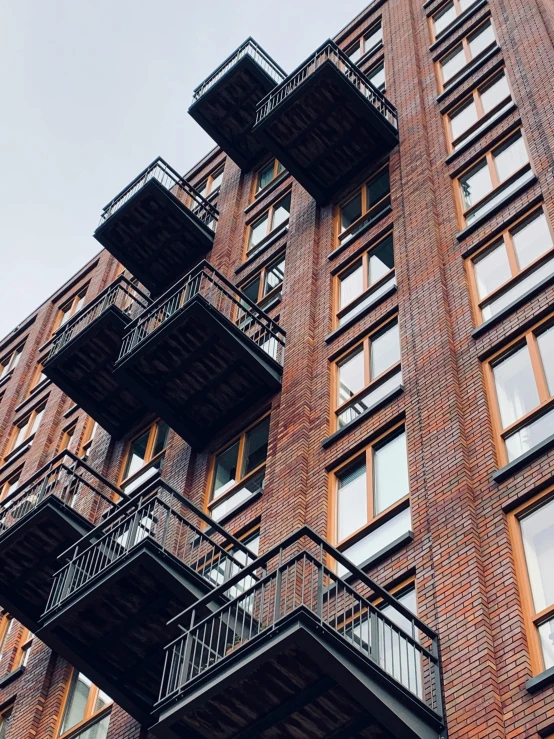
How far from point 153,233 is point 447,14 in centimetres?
916

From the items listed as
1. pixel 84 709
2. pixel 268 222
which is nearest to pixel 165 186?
pixel 268 222

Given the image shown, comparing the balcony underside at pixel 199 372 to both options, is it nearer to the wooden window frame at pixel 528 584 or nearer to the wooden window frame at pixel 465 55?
the wooden window frame at pixel 465 55

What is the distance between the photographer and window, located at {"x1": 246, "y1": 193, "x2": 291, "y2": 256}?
28312 mm

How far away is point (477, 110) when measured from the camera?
23562 mm

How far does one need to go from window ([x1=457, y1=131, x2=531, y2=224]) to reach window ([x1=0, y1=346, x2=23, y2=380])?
22518mm

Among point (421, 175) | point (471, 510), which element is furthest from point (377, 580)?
point (421, 175)

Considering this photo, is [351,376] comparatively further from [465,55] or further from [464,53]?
[464,53]

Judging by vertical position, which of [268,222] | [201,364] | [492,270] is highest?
[268,222]

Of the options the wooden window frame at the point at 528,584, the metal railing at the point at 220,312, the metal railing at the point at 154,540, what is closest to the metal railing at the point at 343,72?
the metal railing at the point at 220,312

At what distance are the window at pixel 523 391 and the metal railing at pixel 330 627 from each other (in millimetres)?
2725

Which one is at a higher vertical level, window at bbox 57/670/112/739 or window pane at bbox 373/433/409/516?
window pane at bbox 373/433/409/516

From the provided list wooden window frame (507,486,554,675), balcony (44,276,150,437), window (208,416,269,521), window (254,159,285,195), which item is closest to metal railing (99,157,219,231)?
window (254,159,285,195)

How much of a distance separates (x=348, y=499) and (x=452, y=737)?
587 cm

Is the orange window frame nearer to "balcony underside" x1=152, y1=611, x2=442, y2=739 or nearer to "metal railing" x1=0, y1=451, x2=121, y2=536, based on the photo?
"balcony underside" x1=152, y1=611, x2=442, y2=739
